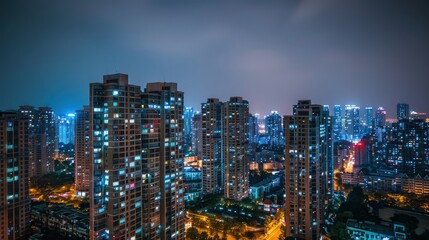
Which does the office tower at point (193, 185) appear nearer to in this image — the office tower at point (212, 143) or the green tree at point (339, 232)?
the office tower at point (212, 143)

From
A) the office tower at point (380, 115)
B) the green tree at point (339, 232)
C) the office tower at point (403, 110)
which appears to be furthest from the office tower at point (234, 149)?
the office tower at point (380, 115)

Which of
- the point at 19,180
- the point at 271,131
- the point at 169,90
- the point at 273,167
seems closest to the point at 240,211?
the point at 169,90

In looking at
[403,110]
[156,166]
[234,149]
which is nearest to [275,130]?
[403,110]

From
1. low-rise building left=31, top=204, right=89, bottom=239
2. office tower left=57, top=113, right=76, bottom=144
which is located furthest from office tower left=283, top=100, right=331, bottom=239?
A: office tower left=57, top=113, right=76, bottom=144

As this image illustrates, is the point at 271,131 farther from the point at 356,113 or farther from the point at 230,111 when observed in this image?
the point at 230,111

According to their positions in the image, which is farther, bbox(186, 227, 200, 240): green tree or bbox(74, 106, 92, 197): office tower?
bbox(74, 106, 92, 197): office tower

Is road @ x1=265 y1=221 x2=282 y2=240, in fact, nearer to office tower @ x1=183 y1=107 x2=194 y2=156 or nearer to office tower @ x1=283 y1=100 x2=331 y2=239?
office tower @ x1=283 y1=100 x2=331 y2=239
